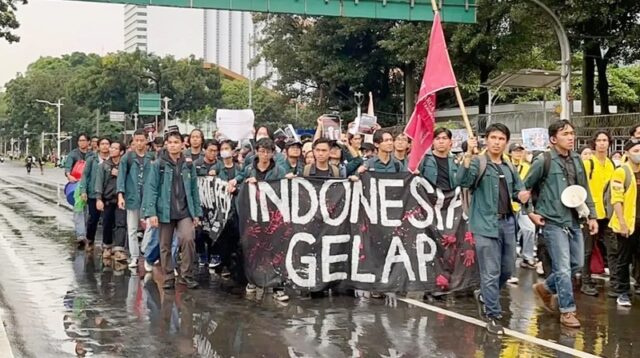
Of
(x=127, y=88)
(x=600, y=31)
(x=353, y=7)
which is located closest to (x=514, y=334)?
(x=353, y=7)

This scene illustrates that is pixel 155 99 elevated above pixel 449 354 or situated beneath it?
elevated above

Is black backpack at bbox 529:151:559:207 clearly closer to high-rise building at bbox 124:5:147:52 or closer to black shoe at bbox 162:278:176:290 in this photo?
black shoe at bbox 162:278:176:290

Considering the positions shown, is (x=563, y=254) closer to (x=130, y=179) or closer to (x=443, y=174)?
(x=443, y=174)

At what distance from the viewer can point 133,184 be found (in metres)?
10.0

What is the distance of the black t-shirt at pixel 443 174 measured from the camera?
26.1 feet

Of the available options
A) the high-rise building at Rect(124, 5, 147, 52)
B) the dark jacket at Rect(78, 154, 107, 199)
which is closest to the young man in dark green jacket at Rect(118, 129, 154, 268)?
the dark jacket at Rect(78, 154, 107, 199)

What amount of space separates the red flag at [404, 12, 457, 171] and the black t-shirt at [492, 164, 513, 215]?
0.83 meters

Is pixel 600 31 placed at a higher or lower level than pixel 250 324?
higher

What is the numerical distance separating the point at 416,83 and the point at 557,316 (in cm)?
2923

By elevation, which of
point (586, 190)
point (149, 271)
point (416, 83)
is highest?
point (416, 83)

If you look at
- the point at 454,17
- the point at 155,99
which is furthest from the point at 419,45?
the point at 155,99

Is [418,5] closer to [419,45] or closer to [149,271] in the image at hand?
[419,45]

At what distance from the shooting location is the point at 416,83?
1409 inches

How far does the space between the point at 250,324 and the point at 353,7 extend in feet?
56.2
